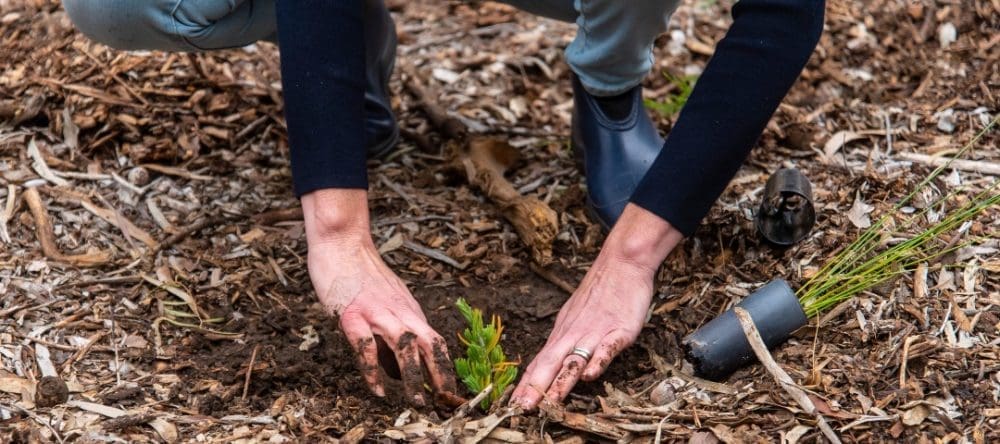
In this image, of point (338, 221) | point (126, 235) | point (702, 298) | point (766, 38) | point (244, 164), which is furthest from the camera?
point (244, 164)

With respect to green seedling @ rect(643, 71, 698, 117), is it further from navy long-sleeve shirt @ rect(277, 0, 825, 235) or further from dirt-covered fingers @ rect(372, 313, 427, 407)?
dirt-covered fingers @ rect(372, 313, 427, 407)

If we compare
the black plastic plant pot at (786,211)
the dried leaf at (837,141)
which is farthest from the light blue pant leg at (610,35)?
the dried leaf at (837,141)

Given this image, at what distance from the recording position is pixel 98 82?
2.84 meters

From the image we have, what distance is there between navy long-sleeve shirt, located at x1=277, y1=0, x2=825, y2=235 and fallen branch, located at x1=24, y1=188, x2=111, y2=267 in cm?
65

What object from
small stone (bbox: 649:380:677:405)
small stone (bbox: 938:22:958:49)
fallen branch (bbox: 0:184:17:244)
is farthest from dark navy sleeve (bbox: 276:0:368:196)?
small stone (bbox: 938:22:958:49)

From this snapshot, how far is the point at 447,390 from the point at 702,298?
2.22 feet

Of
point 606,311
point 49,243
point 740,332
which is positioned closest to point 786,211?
point 740,332

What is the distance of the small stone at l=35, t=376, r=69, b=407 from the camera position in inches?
73.4

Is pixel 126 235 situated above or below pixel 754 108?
below

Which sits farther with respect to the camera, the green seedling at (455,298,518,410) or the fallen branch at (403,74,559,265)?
the fallen branch at (403,74,559,265)

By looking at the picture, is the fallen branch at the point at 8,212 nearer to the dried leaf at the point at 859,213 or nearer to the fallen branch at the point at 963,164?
the dried leaf at the point at 859,213

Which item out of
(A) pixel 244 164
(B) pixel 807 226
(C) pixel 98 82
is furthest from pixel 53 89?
(B) pixel 807 226

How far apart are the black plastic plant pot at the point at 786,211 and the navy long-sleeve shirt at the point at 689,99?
348 mm

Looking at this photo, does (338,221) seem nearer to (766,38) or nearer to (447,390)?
(447,390)
